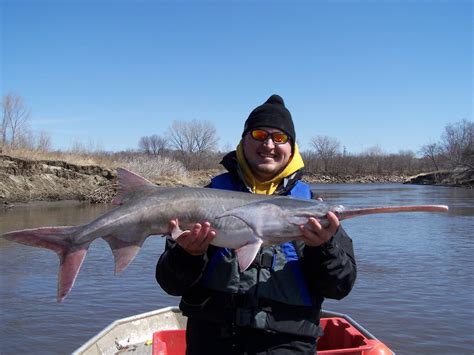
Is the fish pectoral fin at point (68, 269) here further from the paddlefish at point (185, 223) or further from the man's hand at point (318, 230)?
the man's hand at point (318, 230)

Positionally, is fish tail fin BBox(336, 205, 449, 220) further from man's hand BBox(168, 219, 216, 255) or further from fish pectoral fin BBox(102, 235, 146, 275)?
fish pectoral fin BBox(102, 235, 146, 275)

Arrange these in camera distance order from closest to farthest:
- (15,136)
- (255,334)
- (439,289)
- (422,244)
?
(255,334), (439,289), (422,244), (15,136)

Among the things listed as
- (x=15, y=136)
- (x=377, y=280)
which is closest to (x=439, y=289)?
(x=377, y=280)

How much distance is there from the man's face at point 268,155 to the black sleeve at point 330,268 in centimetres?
63

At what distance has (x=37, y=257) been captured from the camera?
17.6 meters

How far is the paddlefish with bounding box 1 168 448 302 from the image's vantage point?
11.0 feet

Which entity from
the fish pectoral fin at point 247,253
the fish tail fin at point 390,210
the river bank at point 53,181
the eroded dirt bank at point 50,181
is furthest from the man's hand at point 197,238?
the eroded dirt bank at point 50,181

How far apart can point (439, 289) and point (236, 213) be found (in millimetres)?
12001

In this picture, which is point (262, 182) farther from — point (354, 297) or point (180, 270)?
point (354, 297)

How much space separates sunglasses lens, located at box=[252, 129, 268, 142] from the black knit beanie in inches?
2.1

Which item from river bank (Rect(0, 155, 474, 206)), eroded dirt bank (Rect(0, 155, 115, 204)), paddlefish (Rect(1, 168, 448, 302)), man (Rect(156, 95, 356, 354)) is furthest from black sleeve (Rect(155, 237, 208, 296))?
eroded dirt bank (Rect(0, 155, 115, 204))

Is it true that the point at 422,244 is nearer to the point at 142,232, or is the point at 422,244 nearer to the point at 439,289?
the point at 439,289

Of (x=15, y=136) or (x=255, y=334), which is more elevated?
(x=15, y=136)

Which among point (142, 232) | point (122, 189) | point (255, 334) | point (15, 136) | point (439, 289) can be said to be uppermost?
point (15, 136)
